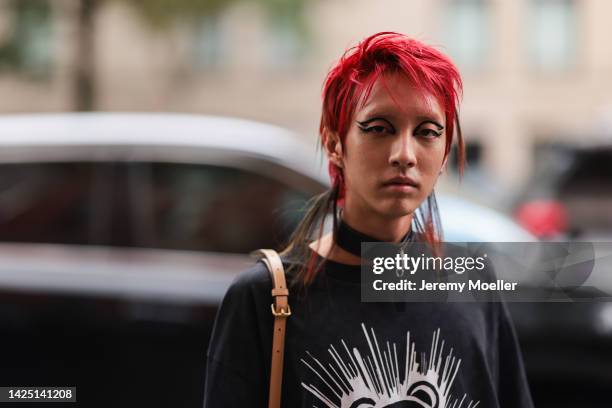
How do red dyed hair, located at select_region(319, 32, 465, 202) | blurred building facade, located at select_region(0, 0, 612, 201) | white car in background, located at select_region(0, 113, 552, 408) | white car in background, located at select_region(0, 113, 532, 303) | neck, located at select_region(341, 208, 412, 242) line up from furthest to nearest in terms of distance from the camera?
blurred building facade, located at select_region(0, 0, 612, 201), white car in background, located at select_region(0, 113, 532, 303), white car in background, located at select_region(0, 113, 552, 408), neck, located at select_region(341, 208, 412, 242), red dyed hair, located at select_region(319, 32, 465, 202)

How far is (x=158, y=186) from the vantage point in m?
4.00

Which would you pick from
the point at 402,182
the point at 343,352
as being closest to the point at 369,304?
the point at 343,352

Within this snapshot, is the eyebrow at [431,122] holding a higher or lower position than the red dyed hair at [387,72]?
lower

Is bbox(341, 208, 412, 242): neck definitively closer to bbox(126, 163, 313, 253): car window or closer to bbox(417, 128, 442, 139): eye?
bbox(417, 128, 442, 139): eye

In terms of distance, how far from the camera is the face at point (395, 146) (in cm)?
141

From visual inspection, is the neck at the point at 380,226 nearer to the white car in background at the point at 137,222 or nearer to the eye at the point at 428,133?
the eye at the point at 428,133

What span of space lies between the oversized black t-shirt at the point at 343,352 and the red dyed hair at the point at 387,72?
0.90 ft

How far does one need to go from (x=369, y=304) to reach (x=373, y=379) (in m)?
0.12

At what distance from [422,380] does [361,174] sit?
13.5 inches

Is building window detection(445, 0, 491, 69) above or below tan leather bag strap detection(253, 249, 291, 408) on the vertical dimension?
above

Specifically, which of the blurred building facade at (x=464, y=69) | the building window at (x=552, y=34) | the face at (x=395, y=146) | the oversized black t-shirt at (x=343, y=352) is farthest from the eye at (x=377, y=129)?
the building window at (x=552, y=34)

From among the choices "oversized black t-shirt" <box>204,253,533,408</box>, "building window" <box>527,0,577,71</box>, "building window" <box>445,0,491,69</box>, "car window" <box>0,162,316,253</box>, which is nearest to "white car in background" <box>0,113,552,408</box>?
"car window" <box>0,162,316,253</box>

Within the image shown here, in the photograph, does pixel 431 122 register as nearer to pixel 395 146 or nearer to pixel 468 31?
pixel 395 146

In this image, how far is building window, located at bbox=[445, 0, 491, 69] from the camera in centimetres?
1984
